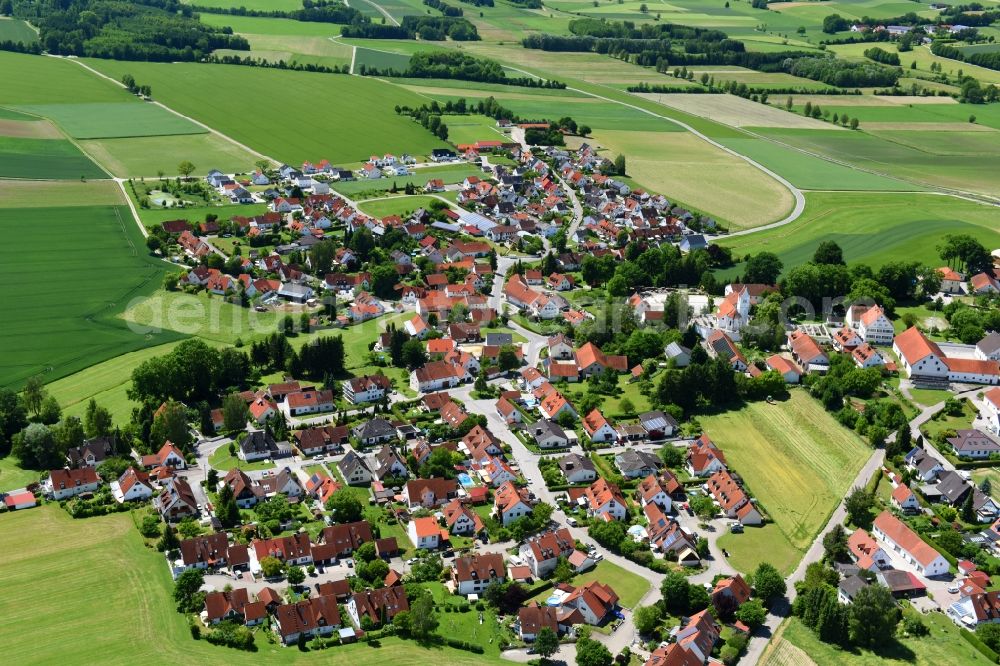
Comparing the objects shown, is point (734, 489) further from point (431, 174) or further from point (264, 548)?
point (431, 174)

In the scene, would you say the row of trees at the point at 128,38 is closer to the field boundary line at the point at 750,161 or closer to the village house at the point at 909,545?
the field boundary line at the point at 750,161

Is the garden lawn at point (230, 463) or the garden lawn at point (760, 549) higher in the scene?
the garden lawn at point (760, 549)

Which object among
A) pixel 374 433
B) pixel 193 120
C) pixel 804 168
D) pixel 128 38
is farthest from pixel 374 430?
pixel 128 38

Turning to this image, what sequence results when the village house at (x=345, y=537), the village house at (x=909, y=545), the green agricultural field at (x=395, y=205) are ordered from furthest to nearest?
the green agricultural field at (x=395, y=205)
the village house at (x=345, y=537)
the village house at (x=909, y=545)

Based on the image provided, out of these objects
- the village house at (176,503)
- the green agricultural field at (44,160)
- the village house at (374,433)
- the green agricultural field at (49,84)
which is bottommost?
the village house at (176,503)

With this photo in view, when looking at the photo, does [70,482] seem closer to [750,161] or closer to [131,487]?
[131,487]

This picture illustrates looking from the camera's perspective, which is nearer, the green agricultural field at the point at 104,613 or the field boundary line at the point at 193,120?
the green agricultural field at the point at 104,613

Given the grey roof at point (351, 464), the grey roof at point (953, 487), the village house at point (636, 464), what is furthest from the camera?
the village house at point (636, 464)

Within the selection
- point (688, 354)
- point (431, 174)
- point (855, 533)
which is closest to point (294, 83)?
point (431, 174)

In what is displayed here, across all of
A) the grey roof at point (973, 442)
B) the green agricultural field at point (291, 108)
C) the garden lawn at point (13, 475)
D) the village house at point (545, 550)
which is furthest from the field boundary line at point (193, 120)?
the grey roof at point (973, 442)
